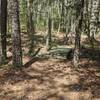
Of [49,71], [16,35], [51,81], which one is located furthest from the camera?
[49,71]

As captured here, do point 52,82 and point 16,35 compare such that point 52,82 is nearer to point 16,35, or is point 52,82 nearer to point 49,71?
point 49,71

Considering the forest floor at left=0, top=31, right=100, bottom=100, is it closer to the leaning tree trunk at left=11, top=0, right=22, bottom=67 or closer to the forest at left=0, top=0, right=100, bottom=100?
the forest at left=0, top=0, right=100, bottom=100

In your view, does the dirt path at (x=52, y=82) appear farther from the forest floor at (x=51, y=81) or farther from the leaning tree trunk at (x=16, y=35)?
the leaning tree trunk at (x=16, y=35)

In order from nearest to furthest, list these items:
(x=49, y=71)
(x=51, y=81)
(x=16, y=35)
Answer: (x=51, y=81) → (x=16, y=35) → (x=49, y=71)

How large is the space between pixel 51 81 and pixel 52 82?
0.14 metres

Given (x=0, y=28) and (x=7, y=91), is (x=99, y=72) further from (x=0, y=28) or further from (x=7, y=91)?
(x=0, y=28)

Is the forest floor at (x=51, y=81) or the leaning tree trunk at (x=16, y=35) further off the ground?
the leaning tree trunk at (x=16, y=35)

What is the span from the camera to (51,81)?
1326 cm

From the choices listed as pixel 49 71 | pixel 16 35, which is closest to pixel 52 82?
pixel 49 71

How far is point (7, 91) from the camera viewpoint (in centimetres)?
1251

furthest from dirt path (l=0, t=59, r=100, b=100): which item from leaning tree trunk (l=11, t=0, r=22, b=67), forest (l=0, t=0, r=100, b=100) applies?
leaning tree trunk (l=11, t=0, r=22, b=67)

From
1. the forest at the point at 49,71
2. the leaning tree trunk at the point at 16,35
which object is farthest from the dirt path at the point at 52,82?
the leaning tree trunk at the point at 16,35

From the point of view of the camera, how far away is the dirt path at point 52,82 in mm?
11836

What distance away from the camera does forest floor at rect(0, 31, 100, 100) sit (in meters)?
11.9
